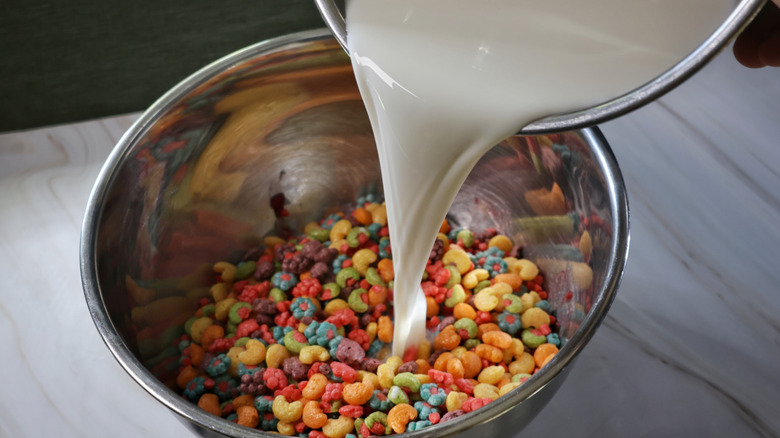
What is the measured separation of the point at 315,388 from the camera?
75 cm

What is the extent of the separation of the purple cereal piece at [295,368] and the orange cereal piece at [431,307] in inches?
6.1

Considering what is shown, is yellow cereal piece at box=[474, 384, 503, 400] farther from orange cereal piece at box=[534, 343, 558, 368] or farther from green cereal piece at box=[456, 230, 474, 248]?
green cereal piece at box=[456, 230, 474, 248]

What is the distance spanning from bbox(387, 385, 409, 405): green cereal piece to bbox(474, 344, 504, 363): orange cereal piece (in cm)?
10

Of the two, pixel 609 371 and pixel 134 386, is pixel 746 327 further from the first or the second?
pixel 134 386

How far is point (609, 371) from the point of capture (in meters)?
0.77

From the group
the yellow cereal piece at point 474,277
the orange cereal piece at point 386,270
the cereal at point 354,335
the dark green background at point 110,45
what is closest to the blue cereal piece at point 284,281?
the cereal at point 354,335

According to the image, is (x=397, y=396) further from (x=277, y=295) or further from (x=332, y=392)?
(x=277, y=295)

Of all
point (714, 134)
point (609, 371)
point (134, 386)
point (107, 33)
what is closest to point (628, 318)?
point (609, 371)

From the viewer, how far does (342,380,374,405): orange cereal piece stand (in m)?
0.72

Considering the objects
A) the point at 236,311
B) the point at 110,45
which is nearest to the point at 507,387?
the point at 236,311

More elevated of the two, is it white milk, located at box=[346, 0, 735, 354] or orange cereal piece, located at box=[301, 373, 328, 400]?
white milk, located at box=[346, 0, 735, 354]

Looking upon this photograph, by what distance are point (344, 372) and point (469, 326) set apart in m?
0.15

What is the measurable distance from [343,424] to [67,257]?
0.44 m

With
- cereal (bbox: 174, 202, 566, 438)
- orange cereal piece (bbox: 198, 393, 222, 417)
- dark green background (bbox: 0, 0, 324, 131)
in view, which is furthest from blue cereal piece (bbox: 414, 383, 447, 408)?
dark green background (bbox: 0, 0, 324, 131)
